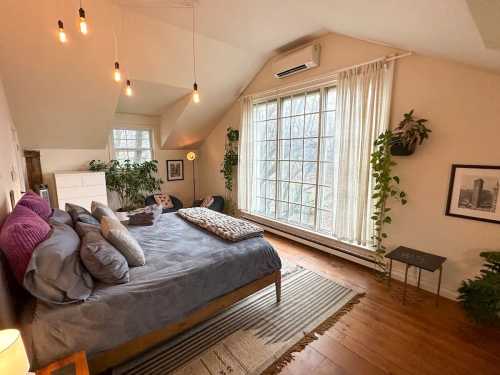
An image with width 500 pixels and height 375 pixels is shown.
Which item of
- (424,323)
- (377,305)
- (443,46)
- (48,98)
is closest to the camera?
(443,46)

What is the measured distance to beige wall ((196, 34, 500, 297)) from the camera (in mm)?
2055

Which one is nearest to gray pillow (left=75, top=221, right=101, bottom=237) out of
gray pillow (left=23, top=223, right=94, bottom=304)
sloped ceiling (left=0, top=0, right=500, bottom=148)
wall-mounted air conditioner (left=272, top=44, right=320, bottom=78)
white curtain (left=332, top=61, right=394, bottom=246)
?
gray pillow (left=23, top=223, right=94, bottom=304)

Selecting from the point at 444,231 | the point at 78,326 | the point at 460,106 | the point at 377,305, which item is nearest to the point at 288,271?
the point at 377,305

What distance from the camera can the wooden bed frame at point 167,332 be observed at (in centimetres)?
140

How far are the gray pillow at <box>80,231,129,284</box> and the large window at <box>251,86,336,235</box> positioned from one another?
270 centimetres

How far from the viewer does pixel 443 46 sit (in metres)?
1.88

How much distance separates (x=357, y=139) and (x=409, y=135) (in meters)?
0.59

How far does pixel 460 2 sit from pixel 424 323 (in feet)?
7.78

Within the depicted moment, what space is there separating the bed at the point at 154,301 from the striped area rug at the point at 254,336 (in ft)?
0.58

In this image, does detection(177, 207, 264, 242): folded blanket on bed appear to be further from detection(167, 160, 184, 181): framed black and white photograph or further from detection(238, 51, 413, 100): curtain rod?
detection(167, 160, 184, 181): framed black and white photograph

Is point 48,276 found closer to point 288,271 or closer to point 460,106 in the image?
point 288,271

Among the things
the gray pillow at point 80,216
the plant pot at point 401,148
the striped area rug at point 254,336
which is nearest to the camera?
the striped area rug at point 254,336

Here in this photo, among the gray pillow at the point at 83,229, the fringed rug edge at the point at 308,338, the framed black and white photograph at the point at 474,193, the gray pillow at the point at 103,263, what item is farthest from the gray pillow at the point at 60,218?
the framed black and white photograph at the point at 474,193

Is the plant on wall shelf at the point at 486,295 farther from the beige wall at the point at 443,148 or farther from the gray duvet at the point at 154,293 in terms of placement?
the gray duvet at the point at 154,293
